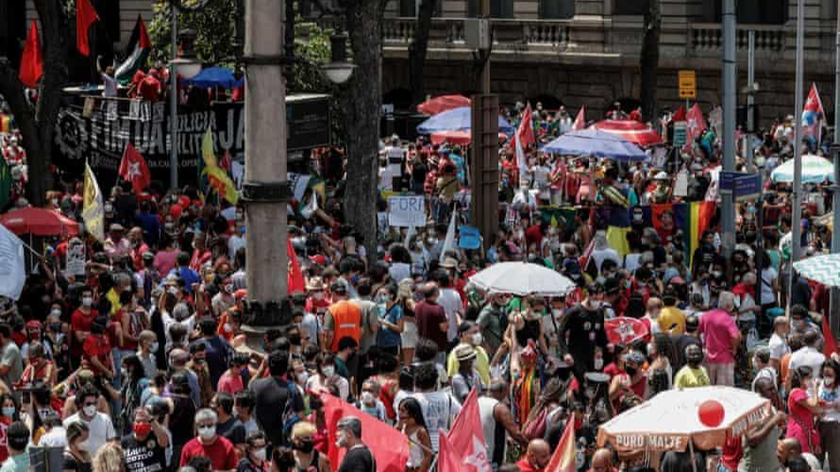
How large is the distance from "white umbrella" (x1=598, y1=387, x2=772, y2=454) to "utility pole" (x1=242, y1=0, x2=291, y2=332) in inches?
137

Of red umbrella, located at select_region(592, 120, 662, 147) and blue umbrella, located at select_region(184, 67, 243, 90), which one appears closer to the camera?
red umbrella, located at select_region(592, 120, 662, 147)

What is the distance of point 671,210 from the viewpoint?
2381 cm

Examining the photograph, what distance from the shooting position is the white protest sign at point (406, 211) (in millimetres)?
22922

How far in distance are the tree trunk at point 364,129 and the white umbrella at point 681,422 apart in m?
11.6

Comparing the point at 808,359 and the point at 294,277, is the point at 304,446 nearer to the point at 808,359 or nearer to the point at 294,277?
the point at 808,359

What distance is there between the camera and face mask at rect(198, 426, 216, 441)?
40.4 feet

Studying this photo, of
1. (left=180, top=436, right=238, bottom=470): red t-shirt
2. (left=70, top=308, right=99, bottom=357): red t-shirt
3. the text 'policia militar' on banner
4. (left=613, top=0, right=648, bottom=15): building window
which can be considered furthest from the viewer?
(left=613, top=0, right=648, bottom=15): building window

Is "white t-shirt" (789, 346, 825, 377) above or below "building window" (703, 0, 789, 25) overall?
below

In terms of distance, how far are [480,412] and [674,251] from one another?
873cm

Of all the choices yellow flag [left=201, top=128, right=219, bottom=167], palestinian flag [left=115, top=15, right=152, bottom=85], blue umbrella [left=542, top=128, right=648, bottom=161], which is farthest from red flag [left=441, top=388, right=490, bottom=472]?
palestinian flag [left=115, top=15, right=152, bottom=85]

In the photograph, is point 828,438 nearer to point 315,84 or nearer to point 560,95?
point 315,84

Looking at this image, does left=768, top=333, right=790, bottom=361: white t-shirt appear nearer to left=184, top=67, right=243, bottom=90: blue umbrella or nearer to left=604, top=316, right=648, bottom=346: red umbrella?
left=604, top=316, right=648, bottom=346: red umbrella

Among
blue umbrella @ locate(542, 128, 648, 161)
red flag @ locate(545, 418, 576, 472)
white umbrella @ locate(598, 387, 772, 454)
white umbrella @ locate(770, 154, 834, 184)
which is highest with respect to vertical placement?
blue umbrella @ locate(542, 128, 648, 161)

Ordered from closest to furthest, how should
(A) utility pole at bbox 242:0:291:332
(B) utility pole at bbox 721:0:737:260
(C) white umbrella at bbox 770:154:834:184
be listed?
(A) utility pole at bbox 242:0:291:332
(B) utility pole at bbox 721:0:737:260
(C) white umbrella at bbox 770:154:834:184
